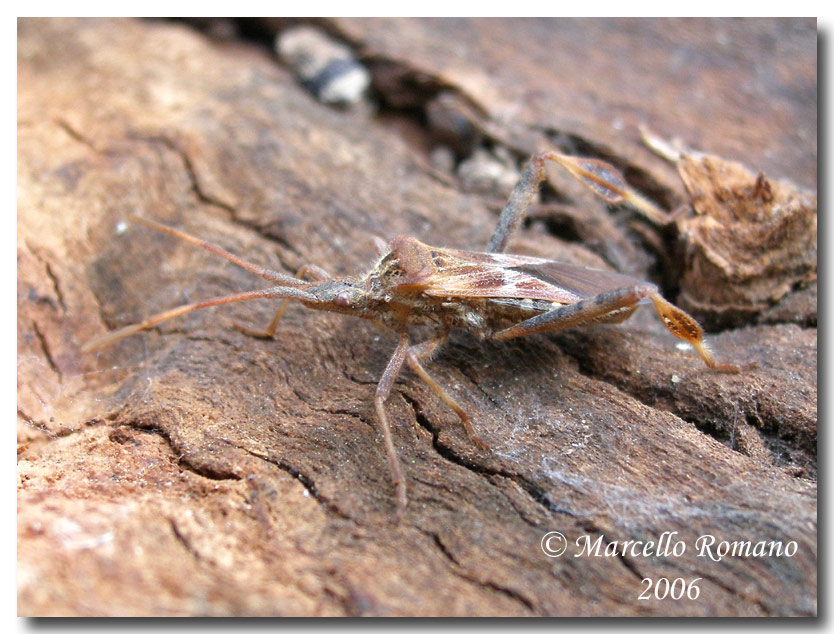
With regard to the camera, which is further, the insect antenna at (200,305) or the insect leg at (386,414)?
the insect antenna at (200,305)

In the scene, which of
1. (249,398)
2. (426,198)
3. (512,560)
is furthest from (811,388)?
(249,398)

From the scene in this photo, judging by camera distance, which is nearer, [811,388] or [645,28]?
[811,388]

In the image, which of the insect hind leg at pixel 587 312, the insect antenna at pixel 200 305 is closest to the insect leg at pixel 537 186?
the insect hind leg at pixel 587 312

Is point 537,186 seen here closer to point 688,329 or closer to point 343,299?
point 688,329

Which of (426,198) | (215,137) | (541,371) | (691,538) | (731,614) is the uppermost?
(215,137)

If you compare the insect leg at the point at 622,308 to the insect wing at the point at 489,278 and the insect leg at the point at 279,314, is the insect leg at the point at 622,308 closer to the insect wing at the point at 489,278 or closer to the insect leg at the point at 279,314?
the insect wing at the point at 489,278

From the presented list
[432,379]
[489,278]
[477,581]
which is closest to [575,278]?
[489,278]

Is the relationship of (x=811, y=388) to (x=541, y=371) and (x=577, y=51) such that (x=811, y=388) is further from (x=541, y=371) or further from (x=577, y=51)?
(x=577, y=51)

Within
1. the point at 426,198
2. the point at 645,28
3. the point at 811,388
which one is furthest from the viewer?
the point at 645,28
